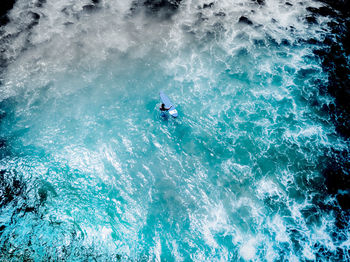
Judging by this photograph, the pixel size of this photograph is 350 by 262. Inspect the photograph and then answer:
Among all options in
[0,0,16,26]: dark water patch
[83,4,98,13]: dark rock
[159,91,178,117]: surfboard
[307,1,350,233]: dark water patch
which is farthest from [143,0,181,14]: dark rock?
[307,1,350,233]: dark water patch

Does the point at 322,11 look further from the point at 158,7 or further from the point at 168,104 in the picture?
the point at 168,104

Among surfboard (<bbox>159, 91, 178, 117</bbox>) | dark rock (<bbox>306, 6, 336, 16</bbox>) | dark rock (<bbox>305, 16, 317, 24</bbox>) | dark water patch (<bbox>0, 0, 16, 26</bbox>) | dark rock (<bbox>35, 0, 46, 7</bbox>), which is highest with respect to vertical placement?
dark rock (<bbox>306, 6, 336, 16</bbox>)

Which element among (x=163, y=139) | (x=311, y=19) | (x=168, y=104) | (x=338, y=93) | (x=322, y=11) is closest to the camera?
(x=163, y=139)

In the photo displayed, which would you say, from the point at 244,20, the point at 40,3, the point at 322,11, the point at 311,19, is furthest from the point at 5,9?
the point at 322,11

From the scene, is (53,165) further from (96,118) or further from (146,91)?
(146,91)

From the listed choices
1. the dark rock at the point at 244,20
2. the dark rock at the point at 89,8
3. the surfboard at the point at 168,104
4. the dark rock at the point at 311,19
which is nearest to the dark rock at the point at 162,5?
the dark rock at the point at 89,8

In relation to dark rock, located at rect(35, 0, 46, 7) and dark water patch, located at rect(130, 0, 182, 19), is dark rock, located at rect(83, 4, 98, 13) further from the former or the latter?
dark rock, located at rect(35, 0, 46, 7)
